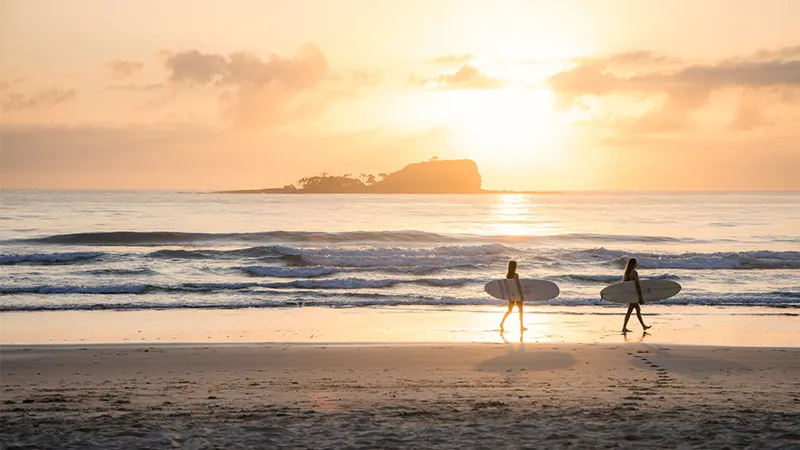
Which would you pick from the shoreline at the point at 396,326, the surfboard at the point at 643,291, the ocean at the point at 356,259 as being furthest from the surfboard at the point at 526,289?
the ocean at the point at 356,259

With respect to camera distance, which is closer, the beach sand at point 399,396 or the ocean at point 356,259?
the beach sand at point 399,396

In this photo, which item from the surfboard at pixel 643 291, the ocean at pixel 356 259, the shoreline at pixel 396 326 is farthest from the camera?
→ the ocean at pixel 356 259

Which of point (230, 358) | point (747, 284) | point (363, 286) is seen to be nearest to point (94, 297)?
point (363, 286)

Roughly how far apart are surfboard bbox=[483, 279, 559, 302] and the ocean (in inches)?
130

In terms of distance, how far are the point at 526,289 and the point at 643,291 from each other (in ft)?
9.28

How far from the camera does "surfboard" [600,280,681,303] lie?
59.6 ft

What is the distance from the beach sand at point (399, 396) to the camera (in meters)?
7.85

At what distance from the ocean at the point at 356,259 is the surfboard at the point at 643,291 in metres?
3.32

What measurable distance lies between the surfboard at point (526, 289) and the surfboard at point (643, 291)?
1.32m

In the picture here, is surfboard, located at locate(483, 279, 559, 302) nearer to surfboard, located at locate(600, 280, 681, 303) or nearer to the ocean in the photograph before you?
surfboard, located at locate(600, 280, 681, 303)

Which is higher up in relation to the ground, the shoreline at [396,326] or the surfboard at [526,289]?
the surfboard at [526,289]

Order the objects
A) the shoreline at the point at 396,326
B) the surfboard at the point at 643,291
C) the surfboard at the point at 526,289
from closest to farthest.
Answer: the shoreline at the point at 396,326, the surfboard at the point at 526,289, the surfboard at the point at 643,291

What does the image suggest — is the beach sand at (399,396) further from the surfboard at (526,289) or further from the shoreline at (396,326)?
the surfboard at (526,289)

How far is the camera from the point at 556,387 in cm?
1081
